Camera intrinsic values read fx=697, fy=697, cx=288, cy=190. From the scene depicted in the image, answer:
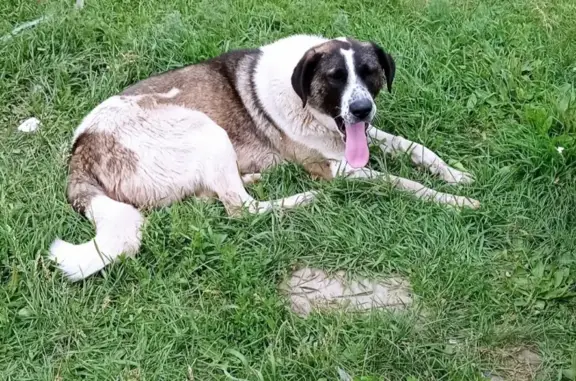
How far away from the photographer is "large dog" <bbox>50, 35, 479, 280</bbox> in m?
3.53

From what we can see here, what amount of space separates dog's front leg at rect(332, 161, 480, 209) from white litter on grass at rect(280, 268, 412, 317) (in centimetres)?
58

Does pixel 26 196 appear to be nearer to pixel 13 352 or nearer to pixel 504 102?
pixel 13 352

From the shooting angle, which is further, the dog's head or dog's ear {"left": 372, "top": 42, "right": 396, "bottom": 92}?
dog's ear {"left": 372, "top": 42, "right": 396, "bottom": 92}

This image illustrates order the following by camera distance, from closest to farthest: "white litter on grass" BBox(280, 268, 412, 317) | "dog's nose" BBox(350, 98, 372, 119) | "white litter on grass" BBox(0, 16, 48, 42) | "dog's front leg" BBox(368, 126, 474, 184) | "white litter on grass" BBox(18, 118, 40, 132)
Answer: "white litter on grass" BBox(280, 268, 412, 317) → "dog's nose" BBox(350, 98, 372, 119) → "dog's front leg" BBox(368, 126, 474, 184) → "white litter on grass" BBox(18, 118, 40, 132) → "white litter on grass" BBox(0, 16, 48, 42)

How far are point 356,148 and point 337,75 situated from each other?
1.31 feet

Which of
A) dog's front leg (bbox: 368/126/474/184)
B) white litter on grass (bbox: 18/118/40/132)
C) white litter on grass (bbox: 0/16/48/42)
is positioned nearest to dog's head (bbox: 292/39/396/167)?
dog's front leg (bbox: 368/126/474/184)

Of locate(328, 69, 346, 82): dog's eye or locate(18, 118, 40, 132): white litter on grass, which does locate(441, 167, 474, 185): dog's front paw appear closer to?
locate(328, 69, 346, 82): dog's eye

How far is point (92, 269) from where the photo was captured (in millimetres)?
3158

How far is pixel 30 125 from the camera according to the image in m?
4.16

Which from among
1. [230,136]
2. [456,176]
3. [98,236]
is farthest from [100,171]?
[456,176]

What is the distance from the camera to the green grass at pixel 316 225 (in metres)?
2.90

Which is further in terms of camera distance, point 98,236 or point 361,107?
point 361,107

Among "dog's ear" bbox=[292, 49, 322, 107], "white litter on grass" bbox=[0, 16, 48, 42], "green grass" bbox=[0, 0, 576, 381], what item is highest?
"dog's ear" bbox=[292, 49, 322, 107]

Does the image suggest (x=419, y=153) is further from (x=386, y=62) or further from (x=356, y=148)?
(x=386, y=62)
